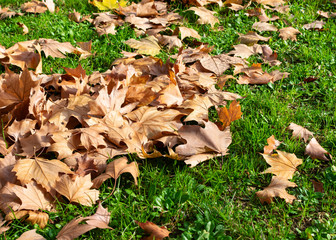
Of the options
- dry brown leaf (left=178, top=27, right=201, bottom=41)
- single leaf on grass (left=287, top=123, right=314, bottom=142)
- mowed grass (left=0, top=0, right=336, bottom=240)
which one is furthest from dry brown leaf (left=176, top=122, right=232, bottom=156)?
dry brown leaf (left=178, top=27, right=201, bottom=41)

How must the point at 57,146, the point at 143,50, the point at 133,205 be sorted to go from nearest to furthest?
the point at 133,205
the point at 57,146
the point at 143,50

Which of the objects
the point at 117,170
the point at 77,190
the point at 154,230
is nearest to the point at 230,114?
the point at 117,170

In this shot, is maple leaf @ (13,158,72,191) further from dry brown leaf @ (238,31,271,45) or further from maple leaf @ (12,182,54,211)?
dry brown leaf @ (238,31,271,45)

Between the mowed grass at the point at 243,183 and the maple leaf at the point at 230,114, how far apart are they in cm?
7

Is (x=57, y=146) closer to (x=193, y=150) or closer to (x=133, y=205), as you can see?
(x=133, y=205)

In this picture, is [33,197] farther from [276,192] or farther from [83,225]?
[276,192]

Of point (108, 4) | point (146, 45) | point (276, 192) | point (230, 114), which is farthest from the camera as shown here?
point (108, 4)

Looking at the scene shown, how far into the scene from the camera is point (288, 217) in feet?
5.61

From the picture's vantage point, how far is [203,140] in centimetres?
201

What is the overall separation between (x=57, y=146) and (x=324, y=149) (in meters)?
1.59

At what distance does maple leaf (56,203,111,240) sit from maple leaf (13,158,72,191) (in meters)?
0.24

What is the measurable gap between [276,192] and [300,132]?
0.61 metres

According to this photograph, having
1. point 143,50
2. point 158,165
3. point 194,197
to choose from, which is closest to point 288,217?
point 194,197

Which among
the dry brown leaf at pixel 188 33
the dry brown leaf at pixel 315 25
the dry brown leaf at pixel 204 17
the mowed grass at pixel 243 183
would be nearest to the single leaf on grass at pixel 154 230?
the mowed grass at pixel 243 183
